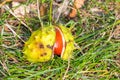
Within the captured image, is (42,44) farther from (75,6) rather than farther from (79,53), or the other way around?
(75,6)

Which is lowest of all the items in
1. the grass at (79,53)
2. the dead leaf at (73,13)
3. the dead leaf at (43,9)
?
the grass at (79,53)

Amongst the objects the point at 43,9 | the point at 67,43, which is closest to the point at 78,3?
the point at 43,9

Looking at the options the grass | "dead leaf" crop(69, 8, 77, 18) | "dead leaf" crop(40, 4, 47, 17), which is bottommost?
the grass

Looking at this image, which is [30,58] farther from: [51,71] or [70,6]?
[70,6]

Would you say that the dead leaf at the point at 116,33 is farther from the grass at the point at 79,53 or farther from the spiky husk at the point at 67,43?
the spiky husk at the point at 67,43

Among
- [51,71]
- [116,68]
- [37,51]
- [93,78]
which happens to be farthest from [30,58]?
[116,68]

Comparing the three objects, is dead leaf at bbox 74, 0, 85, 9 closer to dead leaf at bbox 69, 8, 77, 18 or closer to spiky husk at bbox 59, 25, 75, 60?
dead leaf at bbox 69, 8, 77, 18

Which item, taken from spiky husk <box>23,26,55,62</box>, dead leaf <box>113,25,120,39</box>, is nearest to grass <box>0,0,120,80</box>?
dead leaf <box>113,25,120,39</box>

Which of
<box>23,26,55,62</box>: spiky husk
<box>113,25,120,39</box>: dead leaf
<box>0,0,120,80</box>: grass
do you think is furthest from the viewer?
<box>113,25,120,39</box>: dead leaf

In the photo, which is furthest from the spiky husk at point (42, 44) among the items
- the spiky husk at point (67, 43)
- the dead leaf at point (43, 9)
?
the dead leaf at point (43, 9)
